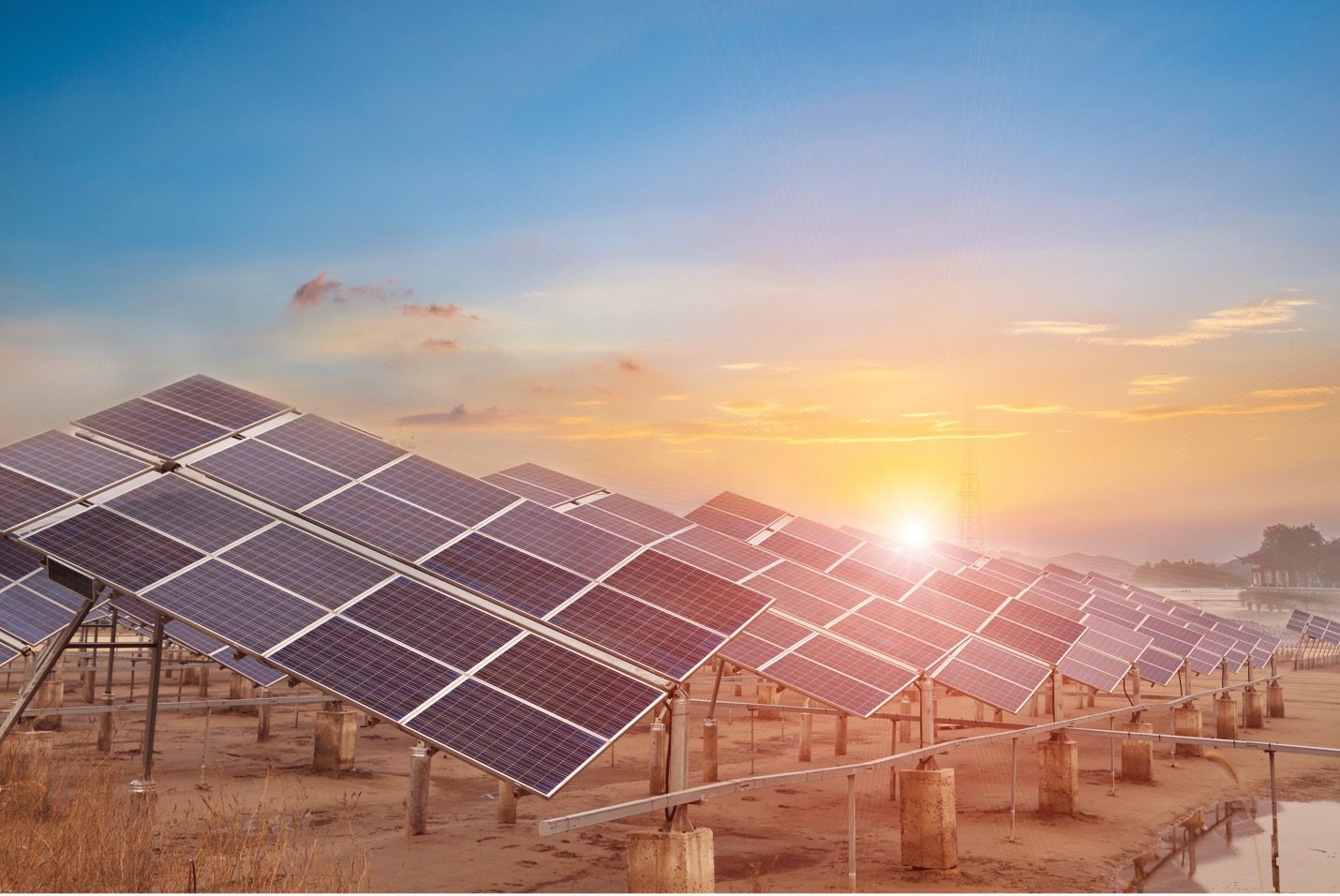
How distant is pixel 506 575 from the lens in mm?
15039

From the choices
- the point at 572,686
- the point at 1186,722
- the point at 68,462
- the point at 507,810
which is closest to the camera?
the point at 572,686

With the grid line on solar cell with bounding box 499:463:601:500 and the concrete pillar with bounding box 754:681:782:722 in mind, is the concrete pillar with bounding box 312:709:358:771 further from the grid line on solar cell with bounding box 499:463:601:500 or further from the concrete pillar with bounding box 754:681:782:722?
the concrete pillar with bounding box 754:681:782:722

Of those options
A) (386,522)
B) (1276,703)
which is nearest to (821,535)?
(386,522)

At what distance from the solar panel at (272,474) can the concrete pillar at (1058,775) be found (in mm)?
16033

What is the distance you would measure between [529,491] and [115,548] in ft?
48.4

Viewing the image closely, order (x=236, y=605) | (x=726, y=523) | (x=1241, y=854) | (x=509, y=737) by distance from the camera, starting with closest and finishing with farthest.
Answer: (x=509, y=737) < (x=236, y=605) < (x=1241, y=854) < (x=726, y=523)

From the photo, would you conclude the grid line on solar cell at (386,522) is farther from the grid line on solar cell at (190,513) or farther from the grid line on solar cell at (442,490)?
the grid line on solar cell at (190,513)

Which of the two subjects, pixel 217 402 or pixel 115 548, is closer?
pixel 115 548

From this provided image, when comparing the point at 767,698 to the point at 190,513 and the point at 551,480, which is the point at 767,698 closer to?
the point at 551,480

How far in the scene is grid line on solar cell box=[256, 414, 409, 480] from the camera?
17.8 meters

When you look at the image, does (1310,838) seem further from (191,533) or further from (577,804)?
(191,533)

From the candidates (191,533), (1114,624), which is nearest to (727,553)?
(191,533)

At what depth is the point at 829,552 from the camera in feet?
105

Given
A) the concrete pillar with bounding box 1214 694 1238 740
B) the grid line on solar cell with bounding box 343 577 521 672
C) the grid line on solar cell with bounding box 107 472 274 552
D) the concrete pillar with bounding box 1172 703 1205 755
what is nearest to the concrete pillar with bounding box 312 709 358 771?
the grid line on solar cell with bounding box 107 472 274 552
